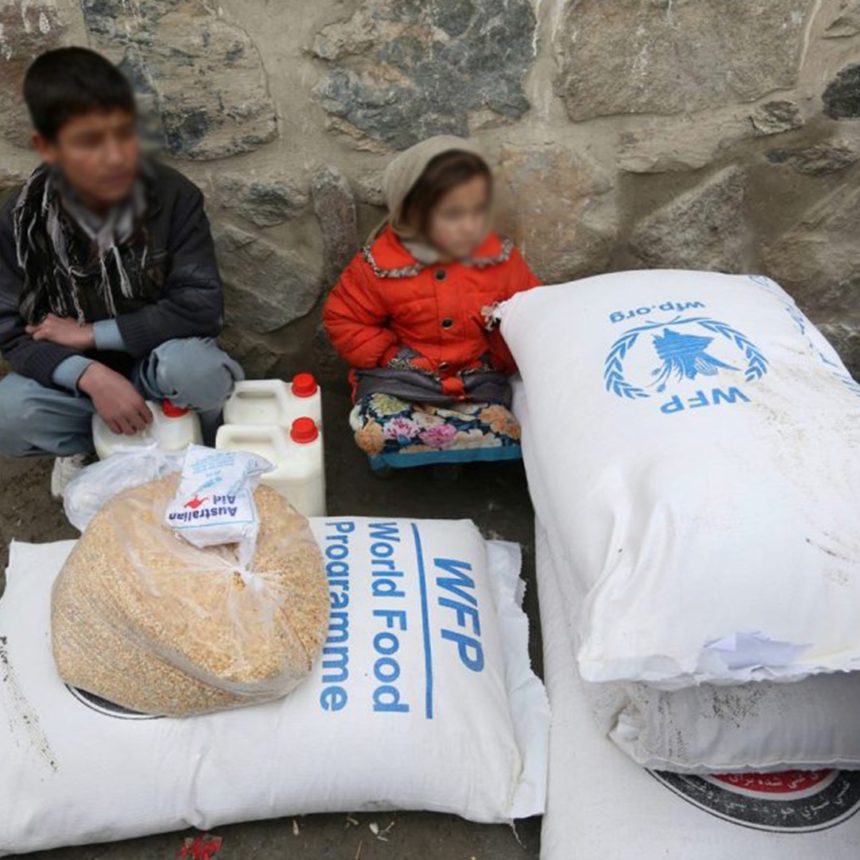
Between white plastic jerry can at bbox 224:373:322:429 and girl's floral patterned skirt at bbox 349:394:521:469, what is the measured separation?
0.10 metres

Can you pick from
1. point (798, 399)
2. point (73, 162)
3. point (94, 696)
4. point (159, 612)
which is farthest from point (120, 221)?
point (798, 399)

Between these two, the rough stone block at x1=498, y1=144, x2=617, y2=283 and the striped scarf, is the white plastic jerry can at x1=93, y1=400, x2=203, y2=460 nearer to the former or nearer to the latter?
the striped scarf

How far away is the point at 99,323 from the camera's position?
4.14 ft

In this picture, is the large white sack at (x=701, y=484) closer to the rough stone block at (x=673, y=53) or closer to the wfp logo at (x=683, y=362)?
the wfp logo at (x=683, y=362)

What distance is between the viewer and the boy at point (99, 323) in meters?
1.11

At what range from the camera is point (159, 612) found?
105 centimetres

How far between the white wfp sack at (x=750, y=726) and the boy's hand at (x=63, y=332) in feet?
3.09

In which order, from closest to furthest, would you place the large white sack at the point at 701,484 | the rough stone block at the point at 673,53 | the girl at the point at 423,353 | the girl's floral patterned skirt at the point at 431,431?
the large white sack at the point at 701,484
the rough stone block at the point at 673,53
the girl at the point at 423,353
the girl's floral patterned skirt at the point at 431,431

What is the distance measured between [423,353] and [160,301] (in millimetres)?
459

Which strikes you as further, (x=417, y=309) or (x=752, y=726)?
(x=417, y=309)

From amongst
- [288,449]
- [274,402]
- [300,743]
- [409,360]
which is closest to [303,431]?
[288,449]

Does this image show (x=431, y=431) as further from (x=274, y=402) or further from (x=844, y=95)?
(x=844, y=95)

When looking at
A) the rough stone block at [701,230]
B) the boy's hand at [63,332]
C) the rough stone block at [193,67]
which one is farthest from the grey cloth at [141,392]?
the rough stone block at [701,230]

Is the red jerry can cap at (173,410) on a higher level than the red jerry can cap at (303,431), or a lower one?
higher
